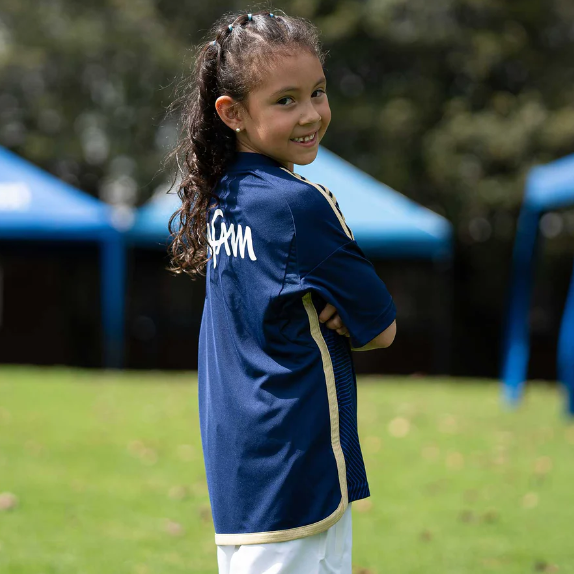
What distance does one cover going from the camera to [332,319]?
1838 millimetres

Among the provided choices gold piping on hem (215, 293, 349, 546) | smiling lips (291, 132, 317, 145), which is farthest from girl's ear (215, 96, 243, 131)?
gold piping on hem (215, 293, 349, 546)

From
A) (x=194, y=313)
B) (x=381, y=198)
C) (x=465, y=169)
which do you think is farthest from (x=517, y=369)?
(x=194, y=313)

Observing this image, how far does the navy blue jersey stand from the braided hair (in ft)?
0.58

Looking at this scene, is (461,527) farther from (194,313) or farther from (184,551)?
(194,313)

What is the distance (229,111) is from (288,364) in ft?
1.87

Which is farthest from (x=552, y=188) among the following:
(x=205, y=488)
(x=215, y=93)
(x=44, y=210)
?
(x=215, y=93)

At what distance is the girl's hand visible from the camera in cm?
182

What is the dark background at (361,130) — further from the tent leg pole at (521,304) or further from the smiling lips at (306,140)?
the smiling lips at (306,140)

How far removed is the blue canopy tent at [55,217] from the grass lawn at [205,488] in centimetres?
273

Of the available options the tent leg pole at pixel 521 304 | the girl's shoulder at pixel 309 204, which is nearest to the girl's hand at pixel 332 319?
the girl's shoulder at pixel 309 204

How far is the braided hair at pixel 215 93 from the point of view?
6.23ft

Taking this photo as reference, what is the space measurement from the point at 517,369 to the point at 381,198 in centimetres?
295

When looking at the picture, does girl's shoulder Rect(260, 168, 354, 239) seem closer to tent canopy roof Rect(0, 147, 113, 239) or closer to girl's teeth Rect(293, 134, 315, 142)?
girl's teeth Rect(293, 134, 315, 142)

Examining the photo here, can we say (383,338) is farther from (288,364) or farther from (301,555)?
(301,555)
